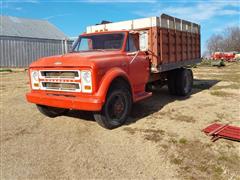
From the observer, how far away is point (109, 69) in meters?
5.32

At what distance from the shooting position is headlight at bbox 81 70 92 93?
5.02m

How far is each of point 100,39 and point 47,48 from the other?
27.6 m

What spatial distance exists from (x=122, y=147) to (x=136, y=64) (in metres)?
2.42

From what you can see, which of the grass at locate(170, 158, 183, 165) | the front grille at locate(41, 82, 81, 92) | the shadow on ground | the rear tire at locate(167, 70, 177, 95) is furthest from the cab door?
the grass at locate(170, 158, 183, 165)

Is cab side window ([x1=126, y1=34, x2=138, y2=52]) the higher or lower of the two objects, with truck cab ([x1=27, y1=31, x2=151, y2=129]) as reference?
higher

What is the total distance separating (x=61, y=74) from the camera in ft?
17.8

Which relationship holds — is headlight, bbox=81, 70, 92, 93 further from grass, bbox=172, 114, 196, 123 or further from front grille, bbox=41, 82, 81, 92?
grass, bbox=172, 114, 196, 123

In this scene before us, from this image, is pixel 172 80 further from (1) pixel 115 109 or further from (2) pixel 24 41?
(2) pixel 24 41

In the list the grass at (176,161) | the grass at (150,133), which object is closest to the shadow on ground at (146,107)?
the grass at (150,133)

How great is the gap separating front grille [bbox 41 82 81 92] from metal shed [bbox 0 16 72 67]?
2230 cm

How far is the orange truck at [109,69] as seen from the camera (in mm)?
5094

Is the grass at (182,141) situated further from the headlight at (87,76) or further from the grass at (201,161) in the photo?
the headlight at (87,76)

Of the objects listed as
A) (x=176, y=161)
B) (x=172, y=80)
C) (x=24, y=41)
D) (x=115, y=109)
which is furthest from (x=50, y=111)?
(x=24, y=41)

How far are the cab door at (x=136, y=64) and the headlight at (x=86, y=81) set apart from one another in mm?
1319
